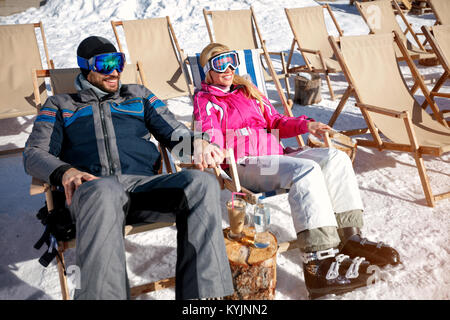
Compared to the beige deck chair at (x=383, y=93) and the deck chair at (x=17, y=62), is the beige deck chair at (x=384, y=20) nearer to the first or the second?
the beige deck chair at (x=383, y=93)

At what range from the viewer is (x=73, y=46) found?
864 cm

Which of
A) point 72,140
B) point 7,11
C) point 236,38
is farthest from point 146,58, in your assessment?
point 7,11

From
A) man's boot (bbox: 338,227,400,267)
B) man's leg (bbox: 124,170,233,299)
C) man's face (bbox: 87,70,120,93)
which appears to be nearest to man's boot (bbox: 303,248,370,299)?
man's boot (bbox: 338,227,400,267)

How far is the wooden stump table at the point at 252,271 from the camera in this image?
1.75m

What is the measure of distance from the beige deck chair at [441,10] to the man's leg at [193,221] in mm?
6115

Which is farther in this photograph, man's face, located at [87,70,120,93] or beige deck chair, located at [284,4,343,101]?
beige deck chair, located at [284,4,343,101]

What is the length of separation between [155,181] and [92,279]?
0.61 meters

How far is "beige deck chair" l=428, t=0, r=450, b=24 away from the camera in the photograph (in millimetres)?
5902

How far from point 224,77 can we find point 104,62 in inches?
31.0

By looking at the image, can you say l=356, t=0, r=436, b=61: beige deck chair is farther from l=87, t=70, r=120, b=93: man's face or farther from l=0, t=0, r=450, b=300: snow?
l=87, t=70, r=120, b=93: man's face

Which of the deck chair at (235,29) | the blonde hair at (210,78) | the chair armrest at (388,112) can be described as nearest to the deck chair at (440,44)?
the chair armrest at (388,112)

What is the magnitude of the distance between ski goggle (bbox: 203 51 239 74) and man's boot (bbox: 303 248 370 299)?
1.29 meters

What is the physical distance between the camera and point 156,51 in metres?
4.77
